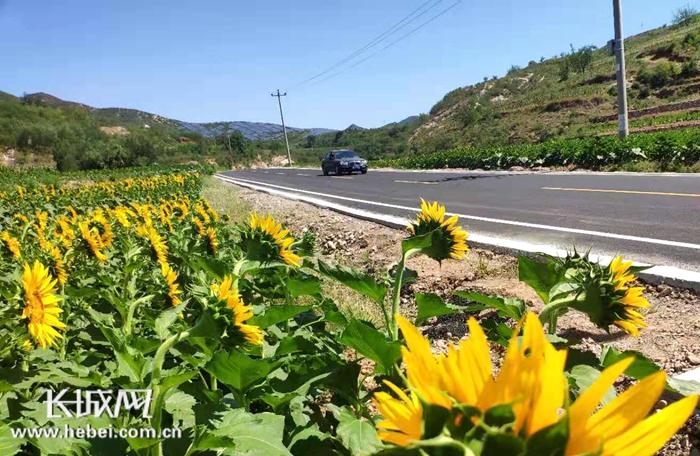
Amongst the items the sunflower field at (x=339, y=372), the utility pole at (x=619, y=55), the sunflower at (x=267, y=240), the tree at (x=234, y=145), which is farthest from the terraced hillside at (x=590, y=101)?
the tree at (x=234, y=145)

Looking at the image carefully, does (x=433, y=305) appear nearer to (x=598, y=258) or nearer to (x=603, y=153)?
(x=598, y=258)

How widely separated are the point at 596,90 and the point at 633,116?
30.0 ft

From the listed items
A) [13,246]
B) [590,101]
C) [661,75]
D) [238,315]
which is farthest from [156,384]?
[661,75]

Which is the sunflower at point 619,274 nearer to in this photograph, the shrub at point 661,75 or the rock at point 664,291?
the rock at point 664,291

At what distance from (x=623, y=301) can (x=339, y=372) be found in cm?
66

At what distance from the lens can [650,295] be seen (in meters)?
3.25

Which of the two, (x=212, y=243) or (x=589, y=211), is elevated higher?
(x=212, y=243)

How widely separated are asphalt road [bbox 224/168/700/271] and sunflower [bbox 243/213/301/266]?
1.60 metres

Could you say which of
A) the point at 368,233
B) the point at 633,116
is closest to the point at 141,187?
the point at 368,233

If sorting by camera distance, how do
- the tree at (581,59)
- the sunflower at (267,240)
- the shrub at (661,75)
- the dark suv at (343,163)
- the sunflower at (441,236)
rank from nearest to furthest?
the sunflower at (441,236), the sunflower at (267,240), the dark suv at (343,163), the shrub at (661,75), the tree at (581,59)

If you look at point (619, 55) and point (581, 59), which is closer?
point (619, 55)

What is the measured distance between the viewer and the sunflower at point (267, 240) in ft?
6.36

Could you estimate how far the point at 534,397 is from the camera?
0.41 meters

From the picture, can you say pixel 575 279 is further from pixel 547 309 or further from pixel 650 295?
pixel 650 295
